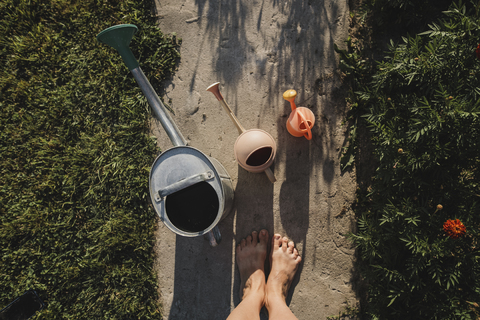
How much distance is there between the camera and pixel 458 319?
1.90 m

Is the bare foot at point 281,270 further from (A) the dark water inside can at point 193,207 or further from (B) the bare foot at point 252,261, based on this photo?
(A) the dark water inside can at point 193,207

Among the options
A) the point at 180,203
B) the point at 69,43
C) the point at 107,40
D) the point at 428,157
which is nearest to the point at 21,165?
the point at 69,43

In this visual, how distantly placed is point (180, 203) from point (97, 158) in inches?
48.5

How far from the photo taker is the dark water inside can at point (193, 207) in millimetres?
2010

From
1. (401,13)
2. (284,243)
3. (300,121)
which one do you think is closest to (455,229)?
(300,121)

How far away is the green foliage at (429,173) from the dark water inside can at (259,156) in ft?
2.70

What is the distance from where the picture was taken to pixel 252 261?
249 cm

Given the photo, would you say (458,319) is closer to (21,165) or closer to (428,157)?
(428,157)

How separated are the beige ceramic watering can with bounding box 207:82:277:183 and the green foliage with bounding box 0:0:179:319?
87cm

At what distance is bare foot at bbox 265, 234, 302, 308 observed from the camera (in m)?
2.42

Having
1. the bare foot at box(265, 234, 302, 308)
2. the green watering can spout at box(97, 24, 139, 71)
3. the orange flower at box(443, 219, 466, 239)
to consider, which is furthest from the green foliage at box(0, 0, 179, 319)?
the orange flower at box(443, 219, 466, 239)

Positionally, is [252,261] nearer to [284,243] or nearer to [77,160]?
[284,243]

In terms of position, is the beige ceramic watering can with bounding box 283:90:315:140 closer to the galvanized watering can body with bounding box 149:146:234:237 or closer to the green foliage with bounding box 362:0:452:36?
the galvanized watering can body with bounding box 149:146:234:237

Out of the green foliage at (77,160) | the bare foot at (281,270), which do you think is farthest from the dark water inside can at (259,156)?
the green foliage at (77,160)
